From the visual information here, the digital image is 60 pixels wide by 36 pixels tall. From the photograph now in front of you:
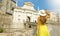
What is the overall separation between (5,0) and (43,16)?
12.4 meters

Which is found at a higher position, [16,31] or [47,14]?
[47,14]

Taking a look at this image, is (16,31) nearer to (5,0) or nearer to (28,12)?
(5,0)

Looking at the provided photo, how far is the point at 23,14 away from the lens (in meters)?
15.9

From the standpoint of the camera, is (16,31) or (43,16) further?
(16,31)

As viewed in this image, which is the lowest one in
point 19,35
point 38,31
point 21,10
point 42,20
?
point 19,35

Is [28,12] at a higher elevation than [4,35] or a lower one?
higher

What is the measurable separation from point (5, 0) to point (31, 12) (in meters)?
3.37

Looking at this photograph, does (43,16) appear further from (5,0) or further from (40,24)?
(5,0)

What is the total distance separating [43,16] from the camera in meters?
2.03

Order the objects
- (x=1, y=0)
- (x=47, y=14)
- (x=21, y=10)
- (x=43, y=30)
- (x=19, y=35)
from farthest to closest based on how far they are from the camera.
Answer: (x=21, y=10)
(x=1, y=0)
(x=19, y=35)
(x=47, y=14)
(x=43, y=30)

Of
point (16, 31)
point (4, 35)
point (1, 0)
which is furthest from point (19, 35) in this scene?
point (1, 0)

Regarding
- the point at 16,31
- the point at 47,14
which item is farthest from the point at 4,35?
the point at 47,14

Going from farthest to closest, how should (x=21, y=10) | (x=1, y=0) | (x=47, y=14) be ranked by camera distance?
(x=21, y=10) < (x=1, y=0) < (x=47, y=14)

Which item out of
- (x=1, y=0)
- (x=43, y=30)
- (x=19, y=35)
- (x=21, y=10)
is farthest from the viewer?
(x=21, y=10)
